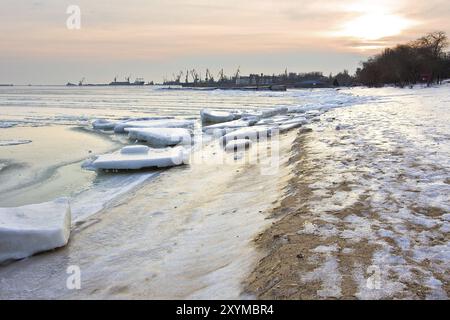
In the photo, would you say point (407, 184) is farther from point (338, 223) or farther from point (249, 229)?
point (249, 229)

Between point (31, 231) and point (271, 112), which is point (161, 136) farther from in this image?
point (271, 112)

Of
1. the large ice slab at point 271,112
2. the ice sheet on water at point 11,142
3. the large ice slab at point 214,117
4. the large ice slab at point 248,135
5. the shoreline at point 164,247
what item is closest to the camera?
the shoreline at point 164,247

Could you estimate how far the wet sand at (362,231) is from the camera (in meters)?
3.37

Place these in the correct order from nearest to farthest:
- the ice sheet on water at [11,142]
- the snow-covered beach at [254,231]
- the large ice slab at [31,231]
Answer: the snow-covered beach at [254,231] → the large ice slab at [31,231] → the ice sheet on water at [11,142]

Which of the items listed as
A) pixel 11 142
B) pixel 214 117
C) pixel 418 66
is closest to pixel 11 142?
pixel 11 142

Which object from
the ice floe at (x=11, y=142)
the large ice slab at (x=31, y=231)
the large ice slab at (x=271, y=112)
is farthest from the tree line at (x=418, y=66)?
the large ice slab at (x=31, y=231)

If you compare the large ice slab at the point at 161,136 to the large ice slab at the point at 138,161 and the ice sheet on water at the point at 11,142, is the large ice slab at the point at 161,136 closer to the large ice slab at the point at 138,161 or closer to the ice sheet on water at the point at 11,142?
the large ice slab at the point at 138,161

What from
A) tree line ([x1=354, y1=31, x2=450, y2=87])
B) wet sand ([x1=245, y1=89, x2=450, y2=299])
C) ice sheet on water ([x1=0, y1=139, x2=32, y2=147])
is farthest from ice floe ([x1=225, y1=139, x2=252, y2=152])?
tree line ([x1=354, y1=31, x2=450, y2=87])

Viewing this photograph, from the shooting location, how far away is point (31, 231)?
17.3 ft

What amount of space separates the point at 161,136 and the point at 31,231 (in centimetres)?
1014

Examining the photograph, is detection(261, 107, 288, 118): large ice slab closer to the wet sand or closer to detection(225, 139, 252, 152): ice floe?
detection(225, 139, 252, 152): ice floe

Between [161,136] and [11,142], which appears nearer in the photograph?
[161,136]

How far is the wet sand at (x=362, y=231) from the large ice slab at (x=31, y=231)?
2.67 metres

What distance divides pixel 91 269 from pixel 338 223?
285cm
